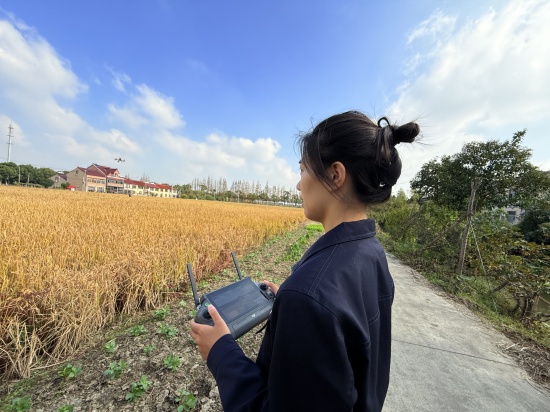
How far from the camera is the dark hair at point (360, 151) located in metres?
0.84

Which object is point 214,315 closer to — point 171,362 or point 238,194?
point 171,362

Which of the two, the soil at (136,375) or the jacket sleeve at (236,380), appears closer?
the jacket sleeve at (236,380)

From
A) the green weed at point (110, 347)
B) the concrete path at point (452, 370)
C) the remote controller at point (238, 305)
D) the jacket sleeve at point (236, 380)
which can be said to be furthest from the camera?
the green weed at point (110, 347)

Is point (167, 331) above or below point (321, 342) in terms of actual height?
below

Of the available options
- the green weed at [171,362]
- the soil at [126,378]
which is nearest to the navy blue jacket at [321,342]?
the soil at [126,378]

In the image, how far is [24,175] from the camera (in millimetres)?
60344

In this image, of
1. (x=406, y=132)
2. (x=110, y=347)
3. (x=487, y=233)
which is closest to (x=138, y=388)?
(x=110, y=347)

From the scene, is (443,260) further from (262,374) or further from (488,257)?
(262,374)

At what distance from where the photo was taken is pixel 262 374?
0.76m

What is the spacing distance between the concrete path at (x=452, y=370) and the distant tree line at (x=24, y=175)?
249ft

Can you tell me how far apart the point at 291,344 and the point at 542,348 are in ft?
14.9

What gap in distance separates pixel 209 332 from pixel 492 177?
9.18 metres

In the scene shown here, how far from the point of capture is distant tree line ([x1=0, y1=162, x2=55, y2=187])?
55250 mm

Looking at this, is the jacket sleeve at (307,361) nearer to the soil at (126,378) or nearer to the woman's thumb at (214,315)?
the woman's thumb at (214,315)
